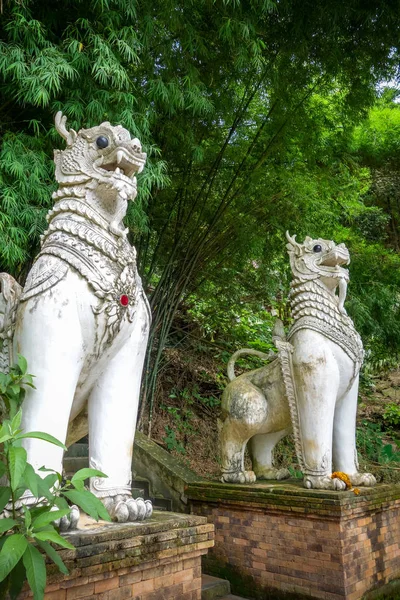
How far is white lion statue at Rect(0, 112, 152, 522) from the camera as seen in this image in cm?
224

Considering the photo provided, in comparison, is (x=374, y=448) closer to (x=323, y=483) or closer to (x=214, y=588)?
(x=323, y=483)

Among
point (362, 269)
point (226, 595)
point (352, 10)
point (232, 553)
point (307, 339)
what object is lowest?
point (226, 595)

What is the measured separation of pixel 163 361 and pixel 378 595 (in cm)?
365

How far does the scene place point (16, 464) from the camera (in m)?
1.61

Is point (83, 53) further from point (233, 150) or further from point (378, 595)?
point (378, 595)

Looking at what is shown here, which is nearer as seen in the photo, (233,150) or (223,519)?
(223,519)

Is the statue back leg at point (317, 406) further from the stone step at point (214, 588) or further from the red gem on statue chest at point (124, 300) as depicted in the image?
the red gem on statue chest at point (124, 300)

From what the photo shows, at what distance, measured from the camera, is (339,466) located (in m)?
3.92

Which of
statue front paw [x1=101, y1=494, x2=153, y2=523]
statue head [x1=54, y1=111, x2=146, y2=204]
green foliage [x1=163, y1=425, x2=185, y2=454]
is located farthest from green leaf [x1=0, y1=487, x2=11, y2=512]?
green foliage [x1=163, y1=425, x2=185, y2=454]

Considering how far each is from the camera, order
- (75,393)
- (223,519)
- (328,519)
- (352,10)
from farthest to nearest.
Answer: (352,10)
(223,519)
(328,519)
(75,393)

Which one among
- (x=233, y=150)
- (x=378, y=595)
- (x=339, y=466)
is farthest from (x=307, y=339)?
(x=233, y=150)

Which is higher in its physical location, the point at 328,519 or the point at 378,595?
the point at 328,519

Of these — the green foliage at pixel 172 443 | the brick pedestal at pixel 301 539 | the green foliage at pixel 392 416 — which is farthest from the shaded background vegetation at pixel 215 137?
the brick pedestal at pixel 301 539

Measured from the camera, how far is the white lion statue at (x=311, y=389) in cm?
371
